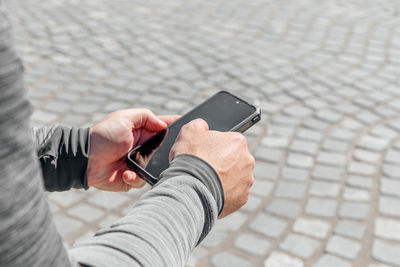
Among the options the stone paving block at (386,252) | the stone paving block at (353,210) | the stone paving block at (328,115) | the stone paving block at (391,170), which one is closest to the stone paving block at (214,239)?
the stone paving block at (353,210)

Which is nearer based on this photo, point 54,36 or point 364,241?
point 364,241

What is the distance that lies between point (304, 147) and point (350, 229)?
100 centimetres

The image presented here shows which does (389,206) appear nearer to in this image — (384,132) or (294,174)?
(294,174)

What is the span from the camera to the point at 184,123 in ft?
6.98

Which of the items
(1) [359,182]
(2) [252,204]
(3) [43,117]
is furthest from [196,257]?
(3) [43,117]

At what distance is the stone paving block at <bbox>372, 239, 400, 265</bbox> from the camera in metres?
2.88

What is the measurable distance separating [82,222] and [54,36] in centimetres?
355

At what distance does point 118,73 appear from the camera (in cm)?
526

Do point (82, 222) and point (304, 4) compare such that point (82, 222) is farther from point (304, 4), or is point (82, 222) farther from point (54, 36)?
point (304, 4)

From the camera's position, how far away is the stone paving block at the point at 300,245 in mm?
2965

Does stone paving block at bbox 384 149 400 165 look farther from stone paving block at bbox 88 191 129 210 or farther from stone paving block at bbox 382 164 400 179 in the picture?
stone paving block at bbox 88 191 129 210

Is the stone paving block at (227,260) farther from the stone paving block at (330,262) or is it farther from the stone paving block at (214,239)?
the stone paving block at (330,262)

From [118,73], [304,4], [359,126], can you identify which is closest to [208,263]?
[359,126]

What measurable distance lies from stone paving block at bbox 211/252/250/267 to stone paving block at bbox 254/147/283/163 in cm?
107
